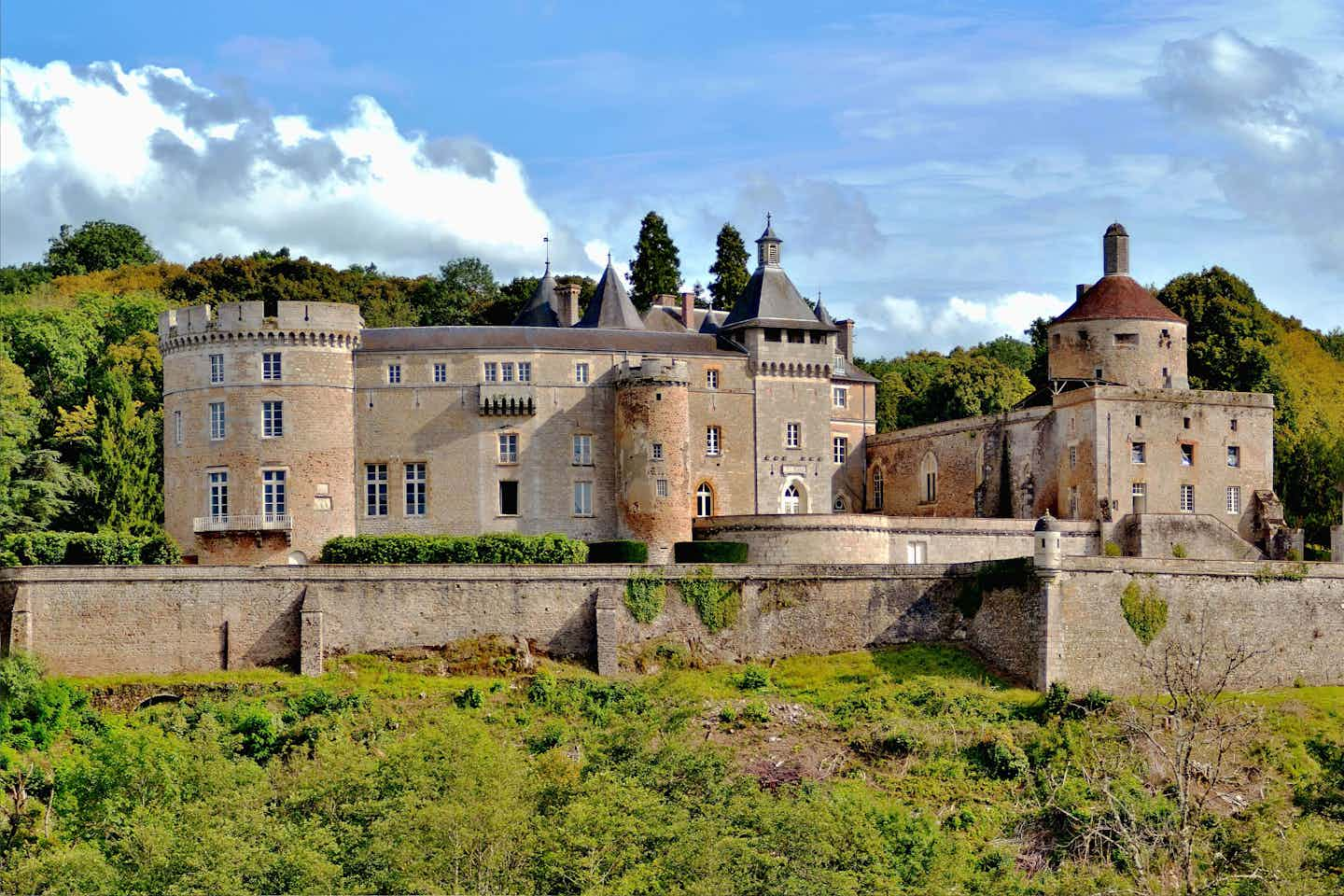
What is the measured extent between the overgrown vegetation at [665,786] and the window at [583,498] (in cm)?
879

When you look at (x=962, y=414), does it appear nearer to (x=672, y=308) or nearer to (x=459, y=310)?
(x=672, y=308)

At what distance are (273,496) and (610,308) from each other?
11.1 meters

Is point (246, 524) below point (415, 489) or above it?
below

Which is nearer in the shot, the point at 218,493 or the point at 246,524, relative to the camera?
the point at 246,524

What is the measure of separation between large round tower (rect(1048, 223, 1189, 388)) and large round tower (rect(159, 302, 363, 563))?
1935cm

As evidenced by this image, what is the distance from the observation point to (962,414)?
232ft

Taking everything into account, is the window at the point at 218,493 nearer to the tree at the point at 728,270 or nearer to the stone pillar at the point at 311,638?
the stone pillar at the point at 311,638

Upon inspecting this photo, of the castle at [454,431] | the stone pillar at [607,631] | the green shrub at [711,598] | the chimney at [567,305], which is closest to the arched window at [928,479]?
the castle at [454,431]

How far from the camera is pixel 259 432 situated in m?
52.4

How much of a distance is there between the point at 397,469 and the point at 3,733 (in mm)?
13517

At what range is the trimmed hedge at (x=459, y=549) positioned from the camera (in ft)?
163

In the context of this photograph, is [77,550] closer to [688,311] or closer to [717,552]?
[717,552]

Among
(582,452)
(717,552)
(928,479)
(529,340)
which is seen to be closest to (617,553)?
(717,552)

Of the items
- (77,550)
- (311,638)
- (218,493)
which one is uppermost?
(218,493)
